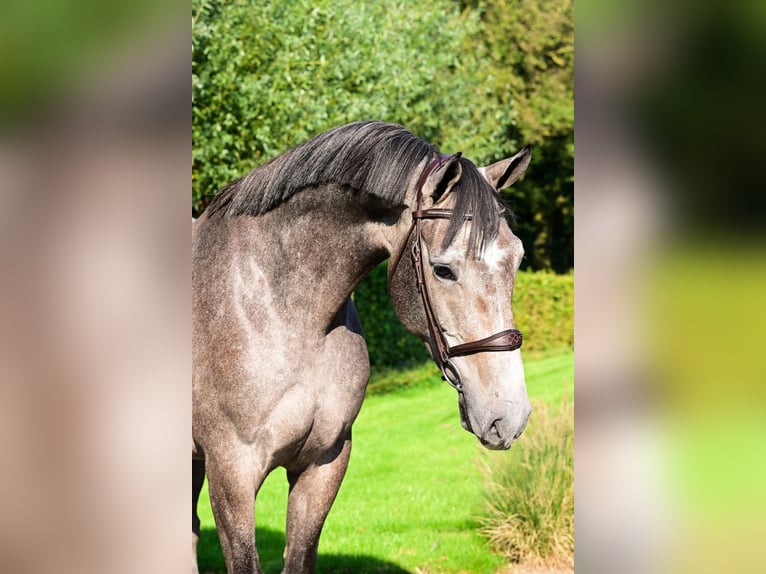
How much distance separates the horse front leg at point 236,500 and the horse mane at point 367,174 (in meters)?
0.95

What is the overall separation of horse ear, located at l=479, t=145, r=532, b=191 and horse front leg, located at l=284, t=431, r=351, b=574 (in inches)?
47.4

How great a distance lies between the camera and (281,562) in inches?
235

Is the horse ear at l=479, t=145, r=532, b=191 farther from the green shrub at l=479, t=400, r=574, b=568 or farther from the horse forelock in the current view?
the green shrub at l=479, t=400, r=574, b=568

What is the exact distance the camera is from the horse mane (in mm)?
2605

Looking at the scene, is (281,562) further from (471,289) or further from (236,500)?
(471,289)

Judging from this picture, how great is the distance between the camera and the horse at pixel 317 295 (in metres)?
2.63

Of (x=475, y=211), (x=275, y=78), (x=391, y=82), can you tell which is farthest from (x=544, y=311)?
(x=475, y=211)

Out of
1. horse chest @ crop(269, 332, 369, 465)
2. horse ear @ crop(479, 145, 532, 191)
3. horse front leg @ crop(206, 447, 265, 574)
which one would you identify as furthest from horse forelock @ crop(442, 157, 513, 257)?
horse front leg @ crop(206, 447, 265, 574)

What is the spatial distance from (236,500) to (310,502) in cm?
39

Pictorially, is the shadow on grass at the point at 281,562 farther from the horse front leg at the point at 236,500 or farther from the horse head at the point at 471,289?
the horse head at the point at 471,289
